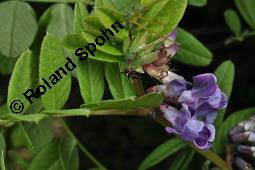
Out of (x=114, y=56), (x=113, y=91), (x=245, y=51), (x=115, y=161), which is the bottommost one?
(x=115, y=161)

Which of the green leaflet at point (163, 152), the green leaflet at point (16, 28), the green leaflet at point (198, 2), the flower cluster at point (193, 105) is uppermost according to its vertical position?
the green leaflet at point (16, 28)

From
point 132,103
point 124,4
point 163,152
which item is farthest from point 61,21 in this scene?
point 132,103

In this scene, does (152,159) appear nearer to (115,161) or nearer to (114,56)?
(114,56)

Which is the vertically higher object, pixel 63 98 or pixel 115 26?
pixel 115 26

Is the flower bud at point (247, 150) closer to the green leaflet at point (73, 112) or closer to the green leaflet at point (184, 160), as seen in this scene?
the green leaflet at point (184, 160)

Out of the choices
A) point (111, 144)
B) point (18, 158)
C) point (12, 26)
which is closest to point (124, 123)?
point (111, 144)

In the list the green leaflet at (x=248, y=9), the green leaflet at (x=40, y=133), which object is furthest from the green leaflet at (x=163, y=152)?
the green leaflet at (x=248, y=9)

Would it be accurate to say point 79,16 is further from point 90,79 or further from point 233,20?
point 233,20
